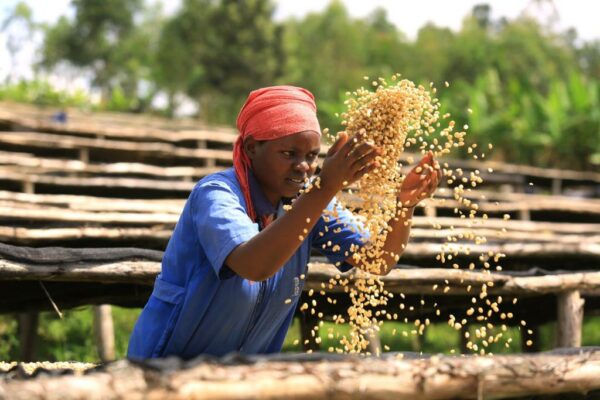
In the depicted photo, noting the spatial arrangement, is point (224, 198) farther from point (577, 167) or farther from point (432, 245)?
point (577, 167)

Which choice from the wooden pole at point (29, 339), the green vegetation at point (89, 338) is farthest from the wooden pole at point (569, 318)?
the wooden pole at point (29, 339)

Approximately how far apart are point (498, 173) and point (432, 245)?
244 inches

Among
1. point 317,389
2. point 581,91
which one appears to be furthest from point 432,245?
point 581,91

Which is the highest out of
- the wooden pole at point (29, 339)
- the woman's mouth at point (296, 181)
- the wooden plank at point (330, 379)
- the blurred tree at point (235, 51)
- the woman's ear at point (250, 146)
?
the blurred tree at point (235, 51)

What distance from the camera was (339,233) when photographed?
2707 millimetres

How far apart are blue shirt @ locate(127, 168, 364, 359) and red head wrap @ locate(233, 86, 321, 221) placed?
0.13 feet

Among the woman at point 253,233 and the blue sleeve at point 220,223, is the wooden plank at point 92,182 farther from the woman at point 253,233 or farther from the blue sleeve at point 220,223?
the blue sleeve at point 220,223

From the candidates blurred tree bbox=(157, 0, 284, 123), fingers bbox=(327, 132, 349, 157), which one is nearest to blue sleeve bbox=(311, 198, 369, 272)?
fingers bbox=(327, 132, 349, 157)

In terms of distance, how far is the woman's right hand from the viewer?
7.13 ft

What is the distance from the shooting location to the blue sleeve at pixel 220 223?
2.23m

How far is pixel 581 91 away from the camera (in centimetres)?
1338

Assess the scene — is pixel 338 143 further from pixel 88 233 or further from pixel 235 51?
pixel 235 51

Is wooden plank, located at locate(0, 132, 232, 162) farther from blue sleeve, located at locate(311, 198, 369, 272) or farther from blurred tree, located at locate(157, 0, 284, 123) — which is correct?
blurred tree, located at locate(157, 0, 284, 123)

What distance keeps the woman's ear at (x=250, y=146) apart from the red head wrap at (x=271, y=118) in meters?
0.01
